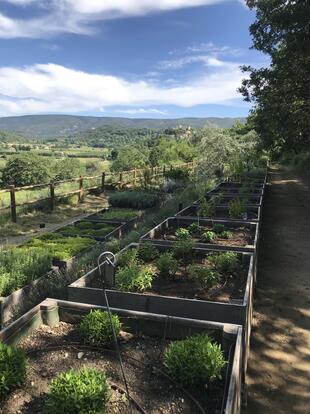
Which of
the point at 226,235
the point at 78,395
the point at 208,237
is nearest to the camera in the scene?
the point at 78,395

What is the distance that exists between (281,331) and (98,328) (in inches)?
96.1

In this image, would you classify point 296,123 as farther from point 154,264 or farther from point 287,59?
point 154,264

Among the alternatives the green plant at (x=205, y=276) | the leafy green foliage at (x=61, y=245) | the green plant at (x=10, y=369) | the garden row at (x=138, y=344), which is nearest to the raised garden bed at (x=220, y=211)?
the leafy green foliage at (x=61, y=245)

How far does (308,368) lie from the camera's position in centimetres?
384

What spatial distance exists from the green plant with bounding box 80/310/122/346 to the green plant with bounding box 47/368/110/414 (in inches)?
26.3

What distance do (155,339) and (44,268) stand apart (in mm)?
2885

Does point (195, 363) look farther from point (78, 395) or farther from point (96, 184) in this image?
point (96, 184)

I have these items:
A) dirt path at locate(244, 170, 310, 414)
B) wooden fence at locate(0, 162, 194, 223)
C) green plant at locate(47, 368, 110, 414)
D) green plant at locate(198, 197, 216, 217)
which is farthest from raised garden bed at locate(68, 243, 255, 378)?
wooden fence at locate(0, 162, 194, 223)

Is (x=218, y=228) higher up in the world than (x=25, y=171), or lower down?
higher up

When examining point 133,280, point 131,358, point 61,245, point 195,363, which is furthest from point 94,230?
point 195,363

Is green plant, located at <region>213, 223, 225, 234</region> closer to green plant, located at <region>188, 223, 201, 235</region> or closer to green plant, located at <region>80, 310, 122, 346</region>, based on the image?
green plant, located at <region>188, 223, 201, 235</region>

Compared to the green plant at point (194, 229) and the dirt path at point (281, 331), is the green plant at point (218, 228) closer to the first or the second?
the green plant at point (194, 229)

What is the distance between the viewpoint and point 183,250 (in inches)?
214

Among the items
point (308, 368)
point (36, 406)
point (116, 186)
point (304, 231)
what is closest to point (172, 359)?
point (36, 406)
